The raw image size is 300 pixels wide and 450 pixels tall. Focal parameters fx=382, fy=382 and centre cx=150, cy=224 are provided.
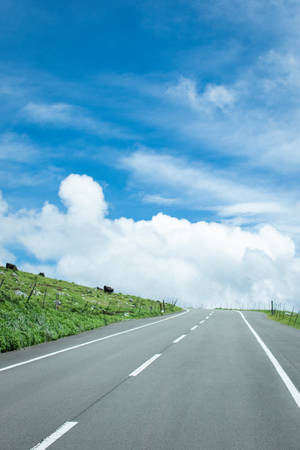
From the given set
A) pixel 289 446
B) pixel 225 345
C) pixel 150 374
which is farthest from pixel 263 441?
pixel 225 345

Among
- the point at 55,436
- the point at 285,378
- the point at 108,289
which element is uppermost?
the point at 108,289

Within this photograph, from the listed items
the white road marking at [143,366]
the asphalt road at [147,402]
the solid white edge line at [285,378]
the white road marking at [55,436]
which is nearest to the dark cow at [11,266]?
the asphalt road at [147,402]

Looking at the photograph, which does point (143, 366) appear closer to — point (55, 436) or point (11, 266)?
point (55, 436)

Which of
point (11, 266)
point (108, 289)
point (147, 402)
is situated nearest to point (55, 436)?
point (147, 402)

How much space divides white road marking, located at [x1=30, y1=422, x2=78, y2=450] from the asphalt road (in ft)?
0.04

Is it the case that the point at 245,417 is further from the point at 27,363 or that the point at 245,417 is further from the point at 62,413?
the point at 27,363

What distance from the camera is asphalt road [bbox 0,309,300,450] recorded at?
14.1 feet

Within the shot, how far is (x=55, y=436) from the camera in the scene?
4.32 meters

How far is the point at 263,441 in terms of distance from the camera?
170 inches

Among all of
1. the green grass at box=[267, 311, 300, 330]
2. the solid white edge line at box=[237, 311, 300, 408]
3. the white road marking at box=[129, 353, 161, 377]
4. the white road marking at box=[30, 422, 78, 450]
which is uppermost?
the green grass at box=[267, 311, 300, 330]

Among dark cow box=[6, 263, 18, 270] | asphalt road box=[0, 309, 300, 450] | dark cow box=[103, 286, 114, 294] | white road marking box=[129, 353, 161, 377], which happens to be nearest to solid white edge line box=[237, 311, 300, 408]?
asphalt road box=[0, 309, 300, 450]

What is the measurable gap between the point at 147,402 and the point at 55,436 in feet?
5.94

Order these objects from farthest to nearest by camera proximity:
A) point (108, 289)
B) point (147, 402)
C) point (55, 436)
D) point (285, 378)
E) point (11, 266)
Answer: point (108, 289), point (11, 266), point (285, 378), point (147, 402), point (55, 436)

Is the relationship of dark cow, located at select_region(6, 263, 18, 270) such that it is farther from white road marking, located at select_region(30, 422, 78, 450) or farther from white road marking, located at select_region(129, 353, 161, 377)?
white road marking, located at select_region(30, 422, 78, 450)
